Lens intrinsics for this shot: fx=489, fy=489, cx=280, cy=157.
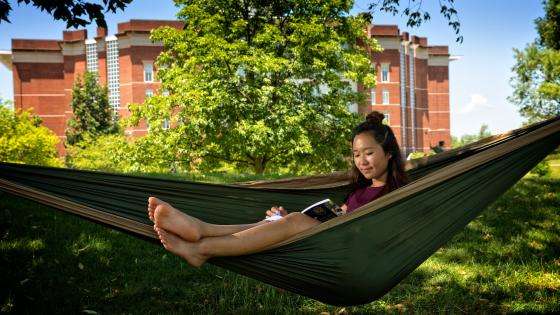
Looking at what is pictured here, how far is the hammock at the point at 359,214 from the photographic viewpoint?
1833mm

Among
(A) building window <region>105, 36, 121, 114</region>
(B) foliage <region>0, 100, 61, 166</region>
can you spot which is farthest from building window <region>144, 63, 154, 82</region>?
(B) foliage <region>0, 100, 61, 166</region>

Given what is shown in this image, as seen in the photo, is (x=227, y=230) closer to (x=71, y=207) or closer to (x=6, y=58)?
(x=71, y=207)

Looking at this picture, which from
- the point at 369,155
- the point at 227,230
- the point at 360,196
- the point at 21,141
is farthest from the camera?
the point at 21,141

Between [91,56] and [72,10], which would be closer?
[72,10]

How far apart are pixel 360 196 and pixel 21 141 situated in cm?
1236

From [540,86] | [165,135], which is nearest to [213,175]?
[165,135]

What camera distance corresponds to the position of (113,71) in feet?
101

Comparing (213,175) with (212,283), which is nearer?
(212,283)

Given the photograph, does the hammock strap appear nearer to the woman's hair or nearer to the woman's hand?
the woman's hand

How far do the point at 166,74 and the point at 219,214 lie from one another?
37.1 ft

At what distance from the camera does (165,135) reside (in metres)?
13.3

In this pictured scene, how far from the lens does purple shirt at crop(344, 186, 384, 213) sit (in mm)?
2406

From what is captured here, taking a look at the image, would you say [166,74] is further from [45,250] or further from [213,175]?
[45,250]

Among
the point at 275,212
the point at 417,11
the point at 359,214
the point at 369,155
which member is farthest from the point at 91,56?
the point at 359,214
